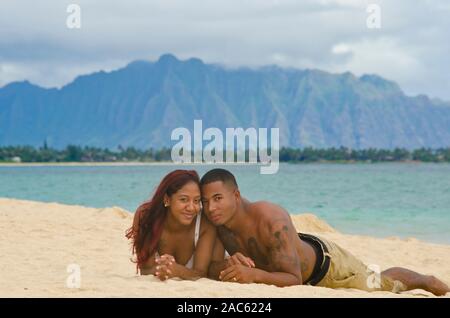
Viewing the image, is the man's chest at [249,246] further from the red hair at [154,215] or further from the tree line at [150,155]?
the tree line at [150,155]

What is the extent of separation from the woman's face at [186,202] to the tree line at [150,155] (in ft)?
356

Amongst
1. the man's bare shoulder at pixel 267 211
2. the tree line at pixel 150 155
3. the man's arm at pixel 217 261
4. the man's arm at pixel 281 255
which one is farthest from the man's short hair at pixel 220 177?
the tree line at pixel 150 155

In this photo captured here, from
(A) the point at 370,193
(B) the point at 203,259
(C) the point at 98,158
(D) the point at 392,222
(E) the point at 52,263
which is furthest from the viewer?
(C) the point at 98,158

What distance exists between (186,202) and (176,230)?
43 centimetres

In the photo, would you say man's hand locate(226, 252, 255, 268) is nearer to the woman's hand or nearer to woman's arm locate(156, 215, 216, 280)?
woman's arm locate(156, 215, 216, 280)

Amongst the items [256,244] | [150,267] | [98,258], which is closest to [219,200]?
[256,244]

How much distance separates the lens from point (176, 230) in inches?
268

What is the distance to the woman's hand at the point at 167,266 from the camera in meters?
6.85

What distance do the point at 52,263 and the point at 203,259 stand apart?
296 centimetres

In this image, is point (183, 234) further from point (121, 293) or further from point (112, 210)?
point (112, 210)

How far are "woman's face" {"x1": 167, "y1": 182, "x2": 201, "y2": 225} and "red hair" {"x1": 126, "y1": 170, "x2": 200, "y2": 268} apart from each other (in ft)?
0.15

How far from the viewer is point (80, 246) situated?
11062 millimetres

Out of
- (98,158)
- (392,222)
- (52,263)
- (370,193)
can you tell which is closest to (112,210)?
(52,263)

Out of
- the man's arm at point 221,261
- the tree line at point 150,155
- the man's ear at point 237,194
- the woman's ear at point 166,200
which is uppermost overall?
the man's ear at point 237,194
